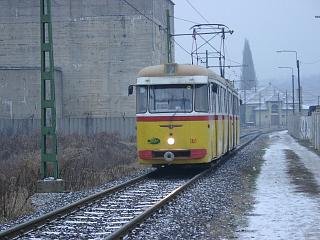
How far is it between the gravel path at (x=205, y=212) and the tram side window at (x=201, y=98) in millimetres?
2113

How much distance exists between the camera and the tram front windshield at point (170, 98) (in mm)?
19406

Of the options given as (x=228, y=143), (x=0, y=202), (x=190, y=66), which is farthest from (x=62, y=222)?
(x=228, y=143)

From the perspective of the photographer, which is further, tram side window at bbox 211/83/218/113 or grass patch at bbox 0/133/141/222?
tram side window at bbox 211/83/218/113

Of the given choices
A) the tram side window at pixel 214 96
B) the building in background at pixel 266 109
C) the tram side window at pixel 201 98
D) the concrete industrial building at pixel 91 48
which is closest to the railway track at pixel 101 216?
the tram side window at pixel 201 98

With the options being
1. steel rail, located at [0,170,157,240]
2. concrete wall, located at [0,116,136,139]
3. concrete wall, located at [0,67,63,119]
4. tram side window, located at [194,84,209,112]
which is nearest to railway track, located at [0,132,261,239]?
steel rail, located at [0,170,157,240]

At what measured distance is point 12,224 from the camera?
11.3 meters

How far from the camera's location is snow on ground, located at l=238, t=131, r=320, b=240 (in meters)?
10.1

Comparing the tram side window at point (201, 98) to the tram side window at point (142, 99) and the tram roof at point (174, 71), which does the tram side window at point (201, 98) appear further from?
the tram side window at point (142, 99)

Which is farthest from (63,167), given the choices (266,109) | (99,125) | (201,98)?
(266,109)

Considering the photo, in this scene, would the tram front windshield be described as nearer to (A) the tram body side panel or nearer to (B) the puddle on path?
(A) the tram body side panel

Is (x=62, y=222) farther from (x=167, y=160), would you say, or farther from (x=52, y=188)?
(x=167, y=160)

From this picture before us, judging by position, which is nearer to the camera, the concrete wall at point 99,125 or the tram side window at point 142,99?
the tram side window at point 142,99

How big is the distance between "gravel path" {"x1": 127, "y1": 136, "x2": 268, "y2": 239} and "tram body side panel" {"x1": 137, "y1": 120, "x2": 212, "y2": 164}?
111 centimetres

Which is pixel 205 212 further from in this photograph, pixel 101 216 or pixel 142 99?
pixel 142 99
